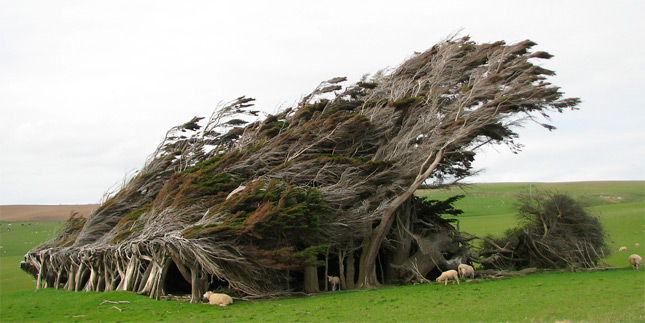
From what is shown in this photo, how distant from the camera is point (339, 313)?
45.0 feet

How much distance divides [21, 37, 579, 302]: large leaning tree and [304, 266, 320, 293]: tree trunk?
0.08 m

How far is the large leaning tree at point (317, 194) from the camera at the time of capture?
16781 millimetres

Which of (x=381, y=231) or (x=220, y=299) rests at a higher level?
(x=381, y=231)

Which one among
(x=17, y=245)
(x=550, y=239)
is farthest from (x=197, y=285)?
(x=17, y=245)

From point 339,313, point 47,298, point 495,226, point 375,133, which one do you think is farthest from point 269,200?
point 495,226

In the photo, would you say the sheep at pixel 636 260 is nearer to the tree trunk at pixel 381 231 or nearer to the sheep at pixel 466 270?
the sheep at pixel 466 270

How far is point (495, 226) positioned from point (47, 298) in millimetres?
37741

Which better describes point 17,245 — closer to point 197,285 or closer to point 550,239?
point 197,285

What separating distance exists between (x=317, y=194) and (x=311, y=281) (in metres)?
3.89

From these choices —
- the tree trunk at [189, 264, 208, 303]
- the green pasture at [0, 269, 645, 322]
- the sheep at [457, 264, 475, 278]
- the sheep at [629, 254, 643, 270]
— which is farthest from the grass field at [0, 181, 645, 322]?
the sheep at [629, 254, 643, 270]

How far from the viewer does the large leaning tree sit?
16781mm

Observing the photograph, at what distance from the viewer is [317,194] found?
1761 centimetres

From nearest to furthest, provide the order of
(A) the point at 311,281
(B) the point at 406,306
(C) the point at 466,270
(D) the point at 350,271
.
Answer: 1. (B) the point at 406,306
2. (A) the point at 311,281
3. (D) the point at 350,271
4. (C) the point at 466,270

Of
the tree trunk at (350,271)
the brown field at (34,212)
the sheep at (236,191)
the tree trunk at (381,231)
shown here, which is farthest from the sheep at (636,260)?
the brown field at (34,212)
